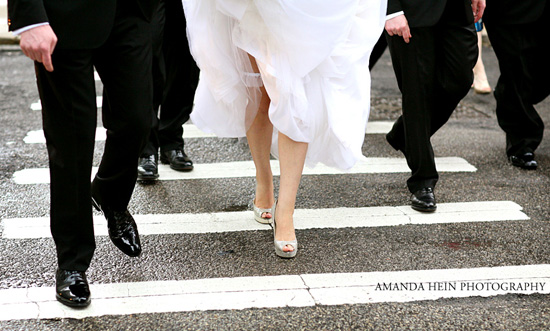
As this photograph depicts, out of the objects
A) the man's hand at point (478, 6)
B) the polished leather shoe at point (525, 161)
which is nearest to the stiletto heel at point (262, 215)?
the man's hand at point (478, 6)

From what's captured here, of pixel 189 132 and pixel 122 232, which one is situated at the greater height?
pixel 122 232

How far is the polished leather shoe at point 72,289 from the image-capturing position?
2.96 meters

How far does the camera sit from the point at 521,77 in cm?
540

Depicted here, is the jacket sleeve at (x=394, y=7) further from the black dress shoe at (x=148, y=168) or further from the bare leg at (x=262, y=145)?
the black dress shoe at (x=148, y=168)

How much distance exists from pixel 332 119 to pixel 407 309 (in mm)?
1018

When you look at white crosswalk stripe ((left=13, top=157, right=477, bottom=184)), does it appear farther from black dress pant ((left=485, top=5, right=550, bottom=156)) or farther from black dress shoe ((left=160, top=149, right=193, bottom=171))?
black dress pant ((left=485, top=5, right=550, bottom=156))

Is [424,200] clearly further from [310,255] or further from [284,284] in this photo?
[284,284]

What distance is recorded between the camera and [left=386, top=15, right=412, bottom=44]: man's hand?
400 cm

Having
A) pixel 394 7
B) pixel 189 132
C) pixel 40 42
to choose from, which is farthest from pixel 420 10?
pixel 189 132

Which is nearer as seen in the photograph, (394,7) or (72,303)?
(72,303)

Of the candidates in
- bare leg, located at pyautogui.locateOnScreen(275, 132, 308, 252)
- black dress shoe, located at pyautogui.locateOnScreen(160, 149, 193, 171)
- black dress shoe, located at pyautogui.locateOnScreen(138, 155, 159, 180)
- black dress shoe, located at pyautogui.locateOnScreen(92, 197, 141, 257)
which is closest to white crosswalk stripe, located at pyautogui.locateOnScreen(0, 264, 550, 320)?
black dress shoe, located at pyautogui.locateOnScreen(92, 197, 141, 257)

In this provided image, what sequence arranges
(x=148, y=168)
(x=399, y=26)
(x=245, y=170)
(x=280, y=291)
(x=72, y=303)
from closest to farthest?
(x=72, y=303)
(x=280, y=291)
(x=399, y=26)
(x=148, y=168)
(x=245, y=170)

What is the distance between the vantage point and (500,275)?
343 centimetres

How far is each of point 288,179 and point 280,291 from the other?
Answer: 25.4 inches
